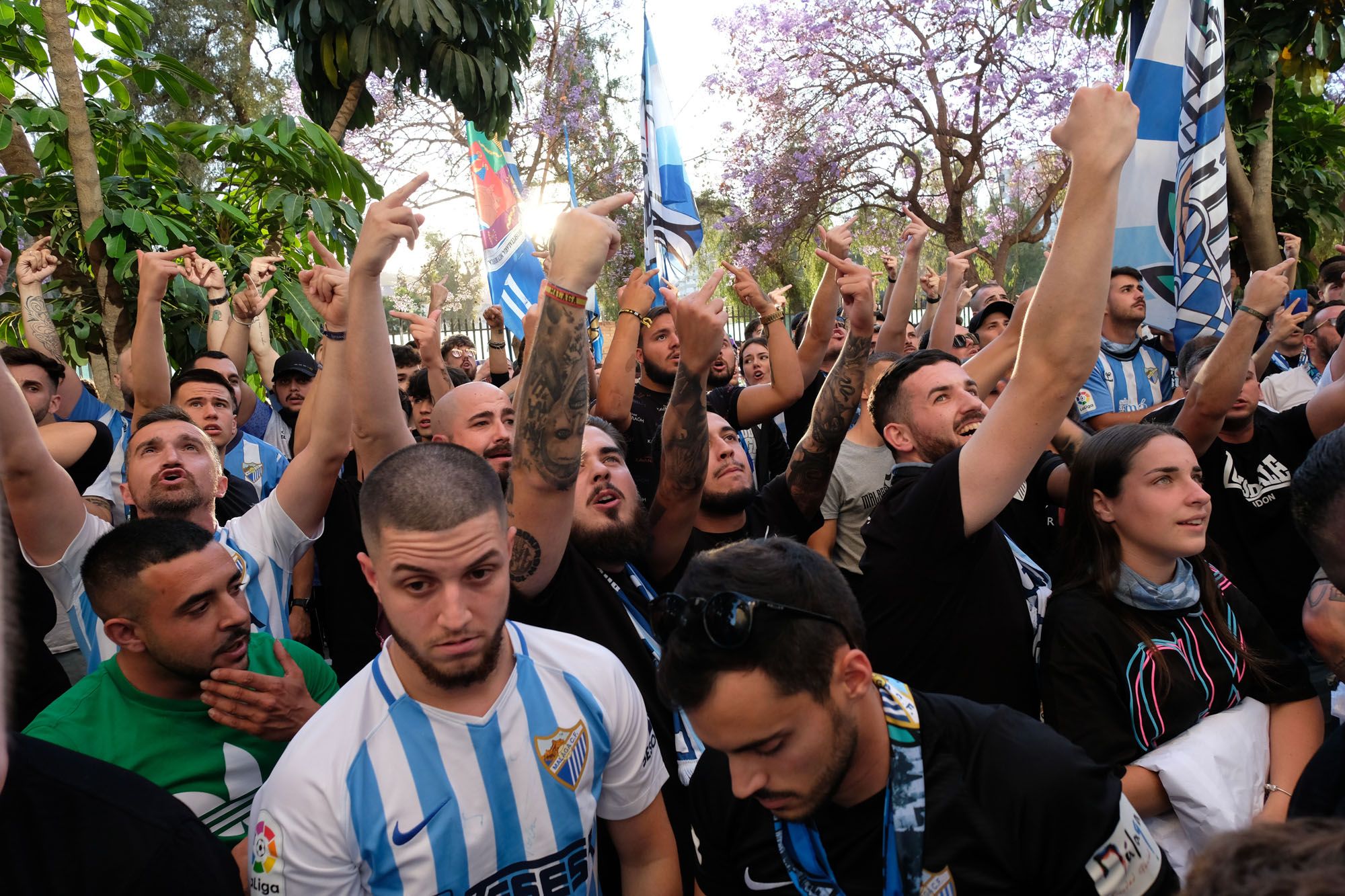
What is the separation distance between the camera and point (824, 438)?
3.78m

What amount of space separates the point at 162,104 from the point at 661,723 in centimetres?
2093

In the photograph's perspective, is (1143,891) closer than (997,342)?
Yes

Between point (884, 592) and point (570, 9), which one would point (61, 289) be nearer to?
point (884, 592)

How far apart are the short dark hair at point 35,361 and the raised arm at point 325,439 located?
202 cm

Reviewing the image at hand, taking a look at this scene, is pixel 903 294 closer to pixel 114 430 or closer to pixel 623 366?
pixel 623 366

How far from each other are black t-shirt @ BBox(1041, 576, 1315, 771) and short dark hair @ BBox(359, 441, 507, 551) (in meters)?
1.54

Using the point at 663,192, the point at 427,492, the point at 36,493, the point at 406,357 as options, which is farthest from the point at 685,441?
the point at 406,357

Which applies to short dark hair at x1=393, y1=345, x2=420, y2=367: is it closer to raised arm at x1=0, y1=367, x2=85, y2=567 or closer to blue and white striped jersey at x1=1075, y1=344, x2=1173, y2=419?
raised arm at x1=0, y1=367, x2=85, y2=567

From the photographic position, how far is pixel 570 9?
20.2 meters

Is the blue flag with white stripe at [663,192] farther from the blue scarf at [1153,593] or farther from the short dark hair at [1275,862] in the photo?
the short dark hair at [1275,862]

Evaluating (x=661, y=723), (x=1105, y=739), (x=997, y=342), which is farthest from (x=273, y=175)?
(x=1105, y=739)

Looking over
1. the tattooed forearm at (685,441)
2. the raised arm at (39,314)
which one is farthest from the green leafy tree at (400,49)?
the tattooed forearm at (685,441)

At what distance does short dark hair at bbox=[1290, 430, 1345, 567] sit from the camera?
7.00 ft

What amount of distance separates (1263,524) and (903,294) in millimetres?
2133
